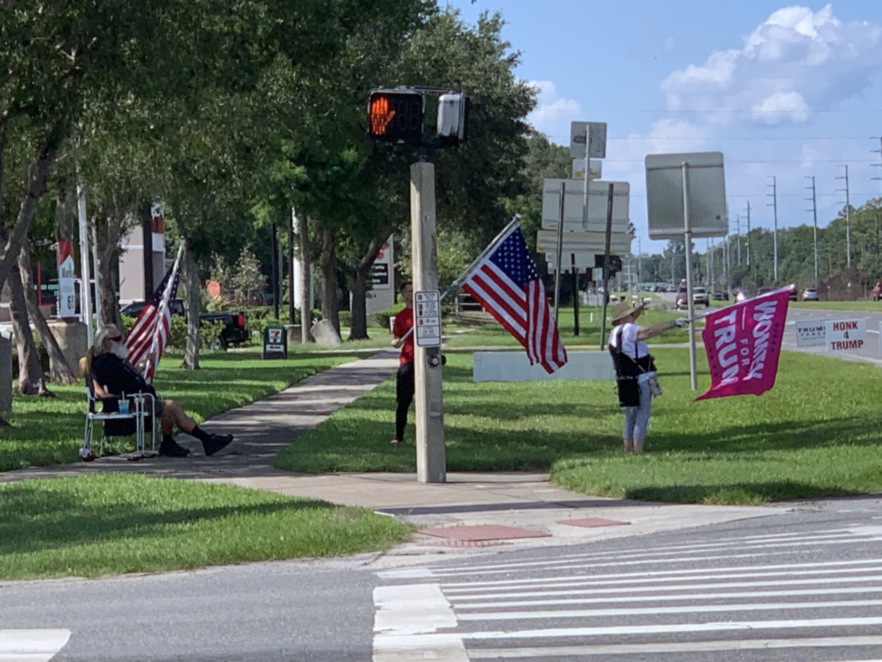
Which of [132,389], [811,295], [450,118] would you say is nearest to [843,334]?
[450,118]

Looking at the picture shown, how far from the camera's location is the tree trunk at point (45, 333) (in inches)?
1204

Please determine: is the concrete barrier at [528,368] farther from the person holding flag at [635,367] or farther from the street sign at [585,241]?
the person holding flag at [635,367]

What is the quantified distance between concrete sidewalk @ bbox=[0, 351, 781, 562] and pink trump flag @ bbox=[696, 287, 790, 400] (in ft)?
9.11

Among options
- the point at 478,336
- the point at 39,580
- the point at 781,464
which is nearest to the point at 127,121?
the point at 781,464

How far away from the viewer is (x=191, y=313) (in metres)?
39.0

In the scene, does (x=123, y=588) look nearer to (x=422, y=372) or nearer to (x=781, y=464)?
(x=422, y=372)

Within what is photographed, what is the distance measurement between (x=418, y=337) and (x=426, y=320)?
0.18m

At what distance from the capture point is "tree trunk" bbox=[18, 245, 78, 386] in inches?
1204

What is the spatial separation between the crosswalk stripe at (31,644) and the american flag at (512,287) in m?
9.49

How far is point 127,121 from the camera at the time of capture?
818 inches

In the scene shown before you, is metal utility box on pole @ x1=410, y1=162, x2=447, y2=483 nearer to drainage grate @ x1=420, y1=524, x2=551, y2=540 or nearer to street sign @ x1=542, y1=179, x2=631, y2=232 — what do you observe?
drainage grate @ x1=420, y1=524, x2=551, y2=540

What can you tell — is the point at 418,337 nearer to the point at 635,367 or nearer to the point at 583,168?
the point at 635,367

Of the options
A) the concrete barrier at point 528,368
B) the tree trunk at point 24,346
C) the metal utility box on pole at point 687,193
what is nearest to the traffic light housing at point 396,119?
the metal utility box on pole at point 687,193

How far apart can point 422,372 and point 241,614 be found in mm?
6642
